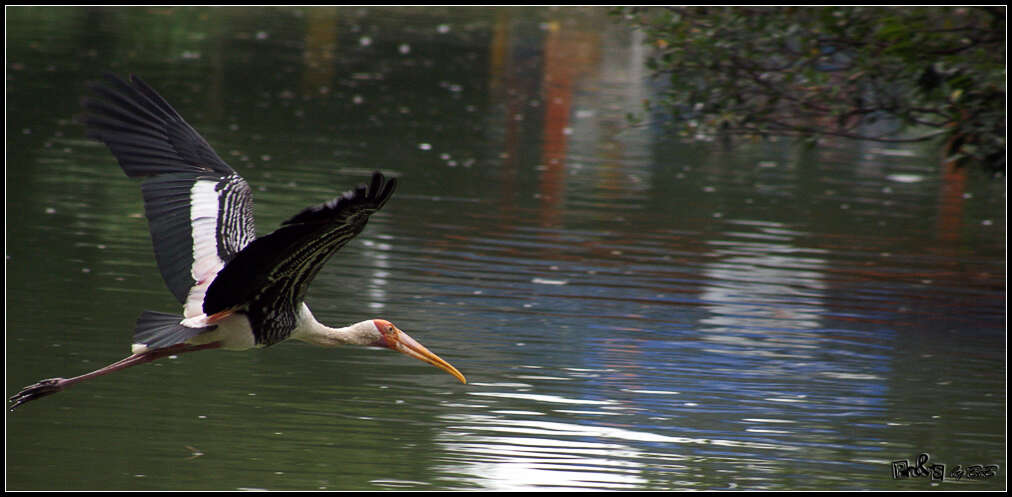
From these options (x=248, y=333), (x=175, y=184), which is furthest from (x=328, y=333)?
(x=175, y=184)

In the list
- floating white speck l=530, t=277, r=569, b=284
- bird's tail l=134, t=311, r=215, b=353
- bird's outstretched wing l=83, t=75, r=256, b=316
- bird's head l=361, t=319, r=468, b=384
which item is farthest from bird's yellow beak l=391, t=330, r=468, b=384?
floating white speck l=530, t=277, r=569, b=284

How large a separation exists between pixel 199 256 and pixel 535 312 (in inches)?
155

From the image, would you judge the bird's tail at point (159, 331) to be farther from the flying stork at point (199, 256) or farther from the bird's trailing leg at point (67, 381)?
the bird's trailing leg at point (67, 381)

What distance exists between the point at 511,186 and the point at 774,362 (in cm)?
631

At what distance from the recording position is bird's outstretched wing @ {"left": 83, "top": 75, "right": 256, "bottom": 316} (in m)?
6.08

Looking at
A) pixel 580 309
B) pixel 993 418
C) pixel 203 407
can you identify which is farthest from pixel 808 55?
pixel 203 407

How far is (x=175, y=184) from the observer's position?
632cm

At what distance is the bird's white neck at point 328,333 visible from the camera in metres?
6.16

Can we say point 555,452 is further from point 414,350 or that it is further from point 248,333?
point 248,333

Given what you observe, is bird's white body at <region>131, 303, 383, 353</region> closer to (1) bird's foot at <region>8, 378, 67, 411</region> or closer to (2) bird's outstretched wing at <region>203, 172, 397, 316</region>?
(2) bird's outstretched wing at <region>203, 172, 397, 316</region>

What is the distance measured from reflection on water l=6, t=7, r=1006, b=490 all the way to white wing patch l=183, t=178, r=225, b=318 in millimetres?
793

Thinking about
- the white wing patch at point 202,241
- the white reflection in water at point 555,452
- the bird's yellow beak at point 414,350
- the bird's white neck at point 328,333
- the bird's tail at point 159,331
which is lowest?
the white reflection in water at point 555,452

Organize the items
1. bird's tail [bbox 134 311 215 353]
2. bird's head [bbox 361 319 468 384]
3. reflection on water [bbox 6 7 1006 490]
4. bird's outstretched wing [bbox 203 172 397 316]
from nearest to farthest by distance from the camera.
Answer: bird's outstretched wing [bbox 203 172 397 316] < bird's tail [bbox 134 311 215 353] < bird's head [bbox 361 319 468 384] < reflection on water [bbox 6 7 1006 490]

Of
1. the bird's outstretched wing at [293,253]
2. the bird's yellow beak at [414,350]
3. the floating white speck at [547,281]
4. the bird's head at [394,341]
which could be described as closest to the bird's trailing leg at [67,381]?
the bird's outstretched wing at [293,253]
